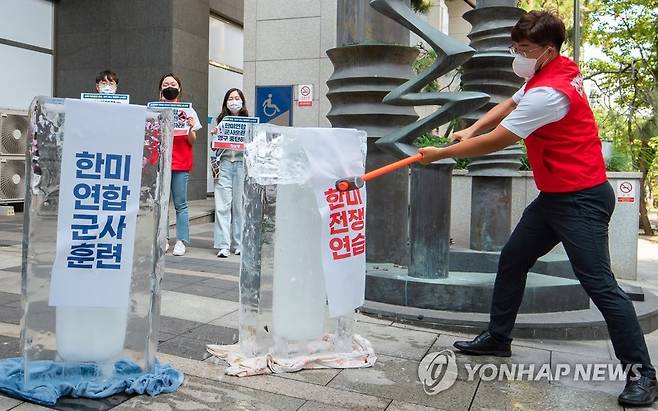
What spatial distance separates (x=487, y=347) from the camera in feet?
12.4

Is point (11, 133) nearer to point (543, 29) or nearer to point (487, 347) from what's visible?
point (487, 347)

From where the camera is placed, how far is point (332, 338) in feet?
11.9

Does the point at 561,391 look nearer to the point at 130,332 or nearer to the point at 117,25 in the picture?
the point at 130,332

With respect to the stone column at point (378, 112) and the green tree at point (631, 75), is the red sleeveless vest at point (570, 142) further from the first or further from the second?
the green tree at point (631, 75)

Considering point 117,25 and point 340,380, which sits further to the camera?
point 117,25

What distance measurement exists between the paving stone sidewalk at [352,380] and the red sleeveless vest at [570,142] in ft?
3.58

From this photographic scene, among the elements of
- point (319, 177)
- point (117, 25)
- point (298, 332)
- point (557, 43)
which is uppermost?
point (117, 25)

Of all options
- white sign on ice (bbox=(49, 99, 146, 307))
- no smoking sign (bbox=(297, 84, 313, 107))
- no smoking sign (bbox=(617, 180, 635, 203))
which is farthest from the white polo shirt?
no smoking sign (bbox=(297, 84, 313, 107))

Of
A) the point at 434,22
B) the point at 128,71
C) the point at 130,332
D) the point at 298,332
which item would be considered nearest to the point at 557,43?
the point at 298,332

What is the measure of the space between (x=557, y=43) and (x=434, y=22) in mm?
16955

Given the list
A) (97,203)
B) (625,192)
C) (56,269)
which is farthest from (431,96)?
(625,192)

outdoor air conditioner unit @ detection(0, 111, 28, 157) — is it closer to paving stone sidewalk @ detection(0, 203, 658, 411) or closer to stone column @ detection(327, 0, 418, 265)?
paving stone sidewalk @ detection(0, 203, 658, 411)

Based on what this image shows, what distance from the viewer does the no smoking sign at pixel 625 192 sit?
7.61 meters

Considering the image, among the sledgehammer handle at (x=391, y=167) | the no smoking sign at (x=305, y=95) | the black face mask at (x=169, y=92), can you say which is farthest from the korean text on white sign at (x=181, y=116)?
the no smoking sign at (x=305, y=95)
